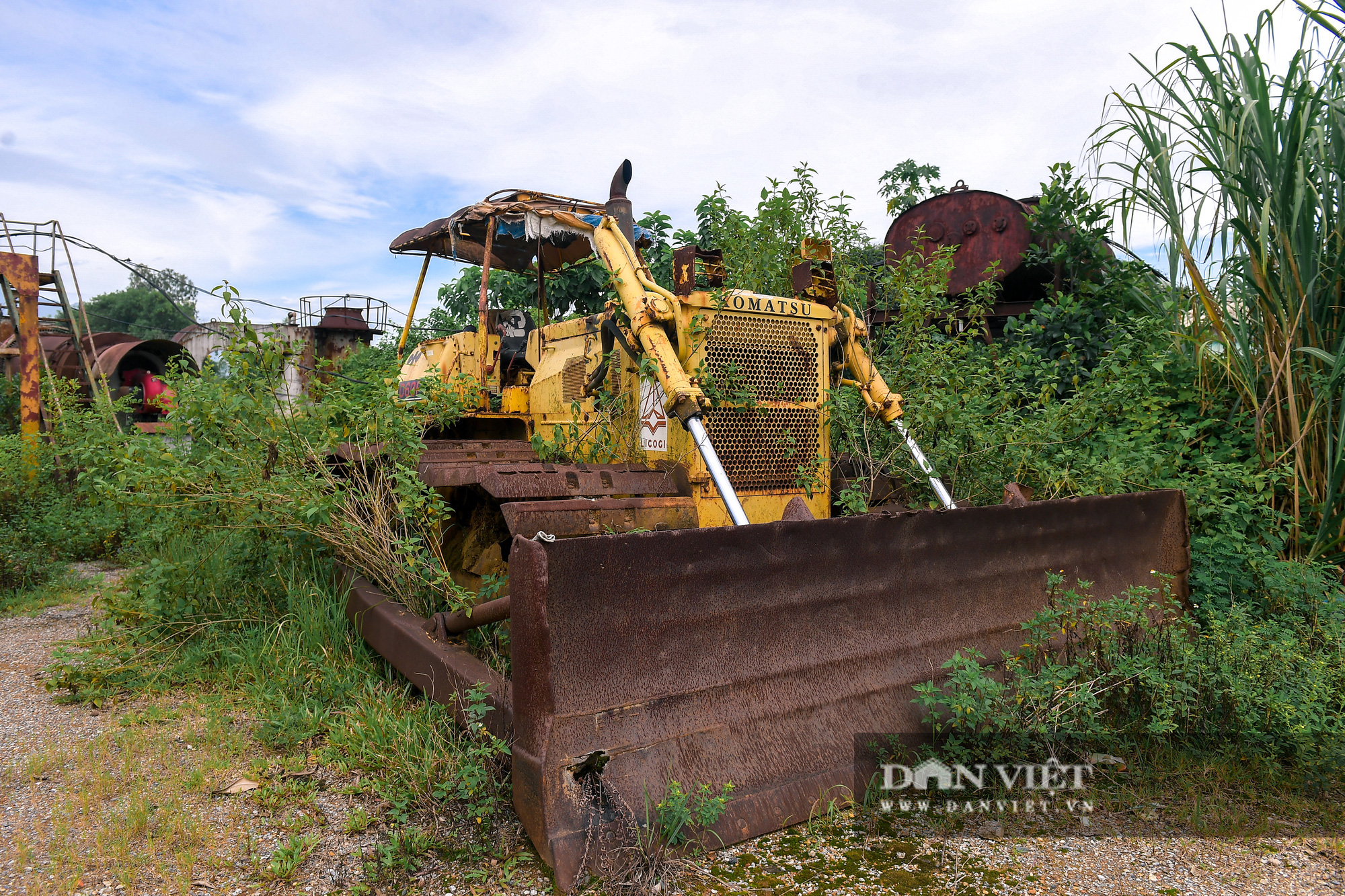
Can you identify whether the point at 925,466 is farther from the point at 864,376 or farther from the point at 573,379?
the point at 573,379

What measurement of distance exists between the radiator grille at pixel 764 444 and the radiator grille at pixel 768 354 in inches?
4.1

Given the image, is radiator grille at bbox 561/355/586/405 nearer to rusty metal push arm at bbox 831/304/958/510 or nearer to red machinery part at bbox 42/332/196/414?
rusty metal push arm at bbox 831/304/958/510

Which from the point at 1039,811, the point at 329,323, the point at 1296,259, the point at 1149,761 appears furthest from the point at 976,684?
the point at 329,323

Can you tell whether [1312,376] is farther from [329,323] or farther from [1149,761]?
[329,323]

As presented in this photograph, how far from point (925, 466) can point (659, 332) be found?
151 cm

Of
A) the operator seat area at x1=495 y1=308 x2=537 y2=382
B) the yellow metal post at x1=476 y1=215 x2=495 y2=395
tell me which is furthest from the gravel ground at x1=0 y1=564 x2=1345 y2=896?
the operator seat area at x1=495 y1=308 x2=537 y2=382

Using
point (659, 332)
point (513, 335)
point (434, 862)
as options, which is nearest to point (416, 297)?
point (513, 335)

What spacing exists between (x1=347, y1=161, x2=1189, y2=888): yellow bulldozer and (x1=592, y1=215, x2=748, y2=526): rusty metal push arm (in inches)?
A: 0.5

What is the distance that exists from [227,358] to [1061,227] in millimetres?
6932

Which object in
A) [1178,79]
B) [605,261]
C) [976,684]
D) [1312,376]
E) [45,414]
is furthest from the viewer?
[45,414]

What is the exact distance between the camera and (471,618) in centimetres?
318

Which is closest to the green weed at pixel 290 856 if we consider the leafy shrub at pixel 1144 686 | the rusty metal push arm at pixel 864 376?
the leafy shrub at pixel 1144 686

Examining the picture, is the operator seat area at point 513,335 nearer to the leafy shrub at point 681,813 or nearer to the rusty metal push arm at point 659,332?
the rusty metal push arm at point 659,332

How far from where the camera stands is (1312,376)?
452 centimetres
